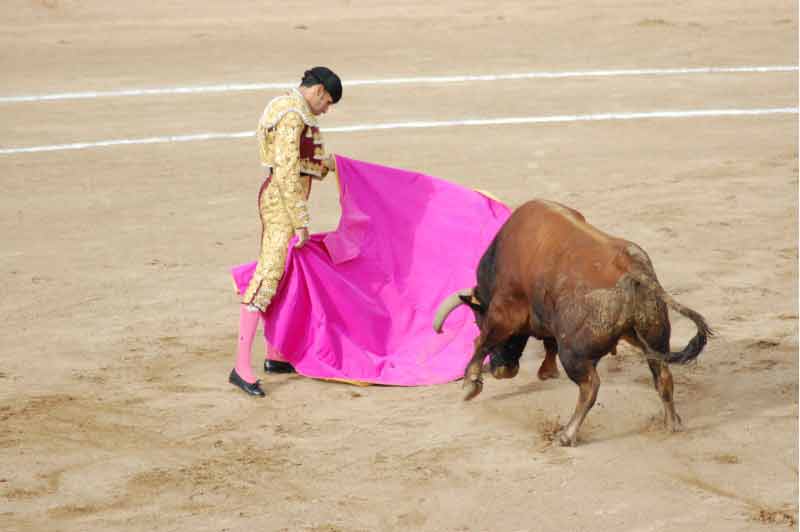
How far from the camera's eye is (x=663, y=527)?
477 centimetres

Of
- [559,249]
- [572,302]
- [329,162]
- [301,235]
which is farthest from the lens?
[329,162]

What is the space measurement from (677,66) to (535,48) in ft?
5.73

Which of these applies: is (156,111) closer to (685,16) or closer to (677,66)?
(677,66)

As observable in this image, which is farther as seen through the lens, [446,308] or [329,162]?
[329,162]

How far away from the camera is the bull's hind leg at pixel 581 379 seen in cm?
518

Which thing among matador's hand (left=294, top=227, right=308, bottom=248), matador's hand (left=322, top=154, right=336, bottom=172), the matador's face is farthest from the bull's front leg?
the matador's face

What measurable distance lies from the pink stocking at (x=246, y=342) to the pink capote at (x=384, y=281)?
0.14 m

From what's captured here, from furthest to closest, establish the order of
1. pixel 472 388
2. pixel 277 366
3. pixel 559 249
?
pixel 277 366 → pixel 472 388 → pixel 559 249

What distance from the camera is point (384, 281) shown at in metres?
6.67

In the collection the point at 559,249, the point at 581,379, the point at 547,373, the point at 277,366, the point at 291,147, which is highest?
the point at 291,147

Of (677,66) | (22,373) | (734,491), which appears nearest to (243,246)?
(22,373)

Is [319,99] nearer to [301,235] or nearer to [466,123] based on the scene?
[301,235]

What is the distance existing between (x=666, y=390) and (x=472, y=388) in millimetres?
862

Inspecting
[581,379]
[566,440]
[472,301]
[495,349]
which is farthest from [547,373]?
[581,379]
